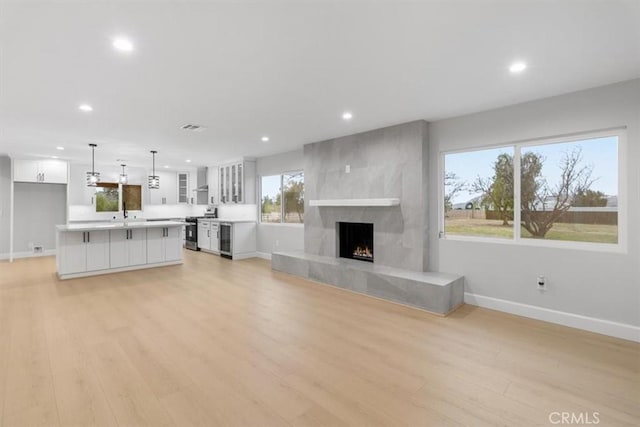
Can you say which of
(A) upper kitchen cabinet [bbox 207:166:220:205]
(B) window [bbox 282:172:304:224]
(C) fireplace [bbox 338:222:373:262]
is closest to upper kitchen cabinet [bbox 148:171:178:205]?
(A) upper kitchen cabinet [bbox 207:166:220:205]

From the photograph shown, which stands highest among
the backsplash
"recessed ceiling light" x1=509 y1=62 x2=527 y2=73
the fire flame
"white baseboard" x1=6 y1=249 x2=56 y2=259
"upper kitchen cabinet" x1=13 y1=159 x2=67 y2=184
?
"recessed ceiling light" x1=509 y1=62 x2=527 y2=73

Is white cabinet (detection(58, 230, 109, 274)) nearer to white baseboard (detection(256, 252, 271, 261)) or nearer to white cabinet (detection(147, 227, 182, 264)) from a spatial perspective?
white cabinet (detection(147, 227, 182, 264))

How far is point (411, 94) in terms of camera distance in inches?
132

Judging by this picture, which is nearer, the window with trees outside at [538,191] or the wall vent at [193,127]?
the window with trees outside at [538,191]

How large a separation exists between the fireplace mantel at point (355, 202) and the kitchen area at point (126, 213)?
2.87 meters

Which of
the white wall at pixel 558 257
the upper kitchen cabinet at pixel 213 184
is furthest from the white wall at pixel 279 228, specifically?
the white wall at pixel 558 257

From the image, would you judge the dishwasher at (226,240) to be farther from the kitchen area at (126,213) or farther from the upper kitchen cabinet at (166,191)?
the upper kitchen cabinet at (166,191)

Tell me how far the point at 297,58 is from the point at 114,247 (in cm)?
544

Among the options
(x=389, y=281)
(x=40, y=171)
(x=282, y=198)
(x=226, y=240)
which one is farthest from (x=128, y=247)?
(x=389, y=281)

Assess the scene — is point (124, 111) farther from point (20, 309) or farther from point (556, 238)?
point (556, 238)

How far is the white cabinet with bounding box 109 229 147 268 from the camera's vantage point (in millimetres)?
5785

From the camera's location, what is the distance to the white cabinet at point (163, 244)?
20.5 ft

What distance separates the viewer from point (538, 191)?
3.64 metres

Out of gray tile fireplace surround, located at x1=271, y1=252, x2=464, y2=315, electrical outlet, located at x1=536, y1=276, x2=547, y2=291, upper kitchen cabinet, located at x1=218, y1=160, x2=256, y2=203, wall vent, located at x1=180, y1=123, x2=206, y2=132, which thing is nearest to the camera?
electrical outlet, located at x1=536, y1=276, x2=547, y2=291
